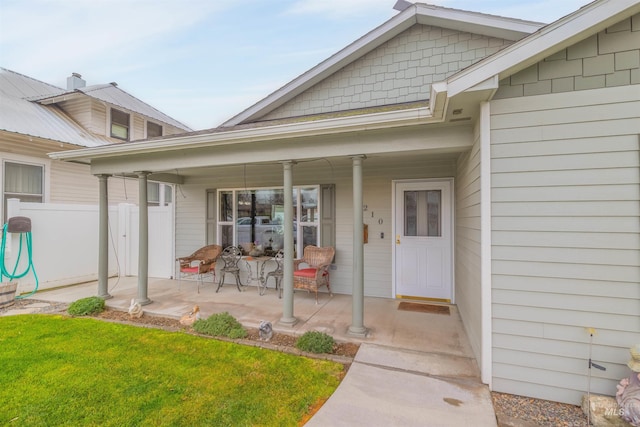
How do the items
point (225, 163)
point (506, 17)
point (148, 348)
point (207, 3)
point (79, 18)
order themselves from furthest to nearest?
point (207, 3)
point (79, 18)
point (506, 17)
point (225, 163)
point (148, 348)

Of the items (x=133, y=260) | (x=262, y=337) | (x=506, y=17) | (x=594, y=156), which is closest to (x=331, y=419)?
(x=262, y=337)

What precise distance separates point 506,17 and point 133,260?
9256 mm

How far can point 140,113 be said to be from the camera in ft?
33.7

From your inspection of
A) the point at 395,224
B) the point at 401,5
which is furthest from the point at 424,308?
the point at 401,5

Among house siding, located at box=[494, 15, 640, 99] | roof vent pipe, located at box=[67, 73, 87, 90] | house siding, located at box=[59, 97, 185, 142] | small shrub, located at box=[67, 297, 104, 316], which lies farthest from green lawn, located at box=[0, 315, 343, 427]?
roof vent pipe, located at box=[67, 73, 87, 90]

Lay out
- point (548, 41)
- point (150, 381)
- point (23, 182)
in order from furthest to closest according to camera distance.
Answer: point (23, 182), point (150, 381), point (548, 41)

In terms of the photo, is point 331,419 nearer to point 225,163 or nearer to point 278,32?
point 225,163

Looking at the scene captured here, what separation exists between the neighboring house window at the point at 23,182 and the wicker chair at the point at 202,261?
429 centimetres

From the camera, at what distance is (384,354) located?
3264 millimetres

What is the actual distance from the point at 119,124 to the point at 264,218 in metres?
7.07

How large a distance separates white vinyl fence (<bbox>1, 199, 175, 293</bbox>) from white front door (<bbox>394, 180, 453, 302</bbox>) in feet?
17.4

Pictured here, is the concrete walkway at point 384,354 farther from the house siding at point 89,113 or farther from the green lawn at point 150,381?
the house siding at point 89,113

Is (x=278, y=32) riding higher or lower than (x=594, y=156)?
higher

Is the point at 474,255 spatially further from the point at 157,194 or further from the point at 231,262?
the point at 157,194
